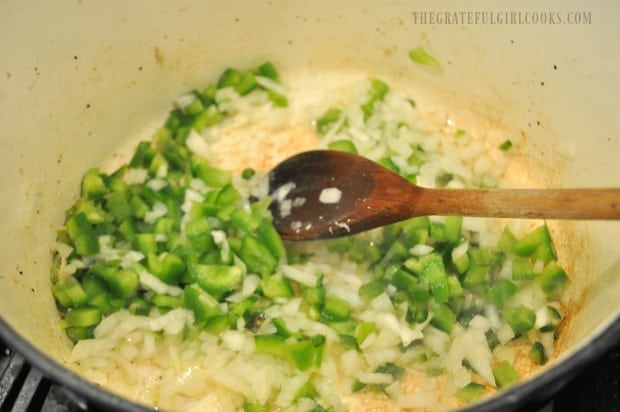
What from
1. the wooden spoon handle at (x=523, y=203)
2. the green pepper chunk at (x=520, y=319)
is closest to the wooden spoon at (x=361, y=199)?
the wooden spoon handle at (x=523, y=203)

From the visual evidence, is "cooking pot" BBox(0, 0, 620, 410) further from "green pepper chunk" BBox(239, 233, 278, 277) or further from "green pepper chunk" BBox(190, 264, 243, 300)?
"green pepper chunk" BBox(239, 233, 278, 277)

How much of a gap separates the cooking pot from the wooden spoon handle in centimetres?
20

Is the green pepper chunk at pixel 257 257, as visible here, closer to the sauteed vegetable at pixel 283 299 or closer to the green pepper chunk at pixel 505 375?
the sauteed vegetable at pixel 283 299

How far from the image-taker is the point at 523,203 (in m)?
1.36

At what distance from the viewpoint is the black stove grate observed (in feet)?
4.43

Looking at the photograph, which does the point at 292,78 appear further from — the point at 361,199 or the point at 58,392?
the point at 58,392

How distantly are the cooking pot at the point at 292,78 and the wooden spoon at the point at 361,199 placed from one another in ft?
0.80

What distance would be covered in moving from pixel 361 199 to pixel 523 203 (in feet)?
1.36

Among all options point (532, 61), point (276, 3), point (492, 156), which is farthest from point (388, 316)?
point (276, 3)

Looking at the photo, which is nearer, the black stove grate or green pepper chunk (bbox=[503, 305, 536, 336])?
the black stove grate

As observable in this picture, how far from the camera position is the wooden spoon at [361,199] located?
1354 millimetres

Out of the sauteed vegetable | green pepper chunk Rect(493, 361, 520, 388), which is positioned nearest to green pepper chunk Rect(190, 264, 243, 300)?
the sauteed vegetable

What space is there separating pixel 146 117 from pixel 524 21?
41.9 inches

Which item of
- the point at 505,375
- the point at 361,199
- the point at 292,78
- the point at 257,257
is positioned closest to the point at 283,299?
the point at 257,257
